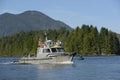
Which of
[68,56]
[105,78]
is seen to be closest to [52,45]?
[68,56]

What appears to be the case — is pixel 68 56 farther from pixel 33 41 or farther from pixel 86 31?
pixel 33 41

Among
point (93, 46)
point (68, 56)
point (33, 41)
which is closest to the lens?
point (68, 56)

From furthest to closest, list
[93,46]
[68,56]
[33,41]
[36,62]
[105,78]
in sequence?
1. [33,41]
2. [93,46]
3. [36,62]
4. [68,56]
5. [105,78]

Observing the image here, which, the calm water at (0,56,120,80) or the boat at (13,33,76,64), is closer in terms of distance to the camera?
the calm water at (0,56,120,80)

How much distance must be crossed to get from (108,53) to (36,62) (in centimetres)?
9826

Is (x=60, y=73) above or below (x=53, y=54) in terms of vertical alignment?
below

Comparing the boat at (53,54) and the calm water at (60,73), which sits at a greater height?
the boat at (53,54)

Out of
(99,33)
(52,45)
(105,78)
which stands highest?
(99,33)

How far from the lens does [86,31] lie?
574 ft

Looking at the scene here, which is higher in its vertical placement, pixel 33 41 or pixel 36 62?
pixel 33 41

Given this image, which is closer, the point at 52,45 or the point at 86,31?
the point at 52,45

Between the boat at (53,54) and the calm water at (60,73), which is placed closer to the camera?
the calm water at (60,73)

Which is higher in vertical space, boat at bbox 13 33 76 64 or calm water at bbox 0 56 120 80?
boat at bbox 13 33 76 64

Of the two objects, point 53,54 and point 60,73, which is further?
point 53,54
